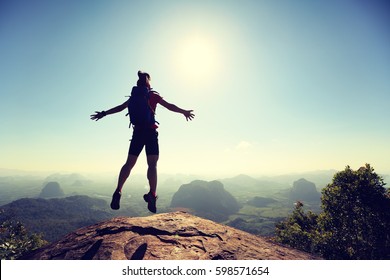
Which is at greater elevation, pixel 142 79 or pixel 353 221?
pixel 142 79

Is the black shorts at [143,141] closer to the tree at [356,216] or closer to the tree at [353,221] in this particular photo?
the tree at [353,221]

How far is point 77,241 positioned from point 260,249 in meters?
4.66

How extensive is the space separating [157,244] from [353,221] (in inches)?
1158

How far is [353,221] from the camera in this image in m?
26.0

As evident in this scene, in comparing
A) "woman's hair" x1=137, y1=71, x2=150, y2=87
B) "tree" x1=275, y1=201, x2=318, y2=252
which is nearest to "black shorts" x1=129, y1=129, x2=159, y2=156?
"woman's hair" x1=137, y1=71, x2=150, y2=87

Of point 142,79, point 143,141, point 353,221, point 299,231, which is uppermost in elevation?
point 142,79

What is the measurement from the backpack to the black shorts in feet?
0.66

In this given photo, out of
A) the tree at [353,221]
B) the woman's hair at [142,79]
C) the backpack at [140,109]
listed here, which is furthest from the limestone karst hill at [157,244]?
the tree at [353,221]

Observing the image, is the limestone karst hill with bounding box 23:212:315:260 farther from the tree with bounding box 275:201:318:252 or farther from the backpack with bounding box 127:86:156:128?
the tree with bounding box 275:201:318:252

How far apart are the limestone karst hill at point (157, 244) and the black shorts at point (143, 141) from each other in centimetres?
212

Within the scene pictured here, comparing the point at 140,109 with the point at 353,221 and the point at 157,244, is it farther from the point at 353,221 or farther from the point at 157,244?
the point at 353,221

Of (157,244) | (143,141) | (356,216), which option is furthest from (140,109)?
(356,216)

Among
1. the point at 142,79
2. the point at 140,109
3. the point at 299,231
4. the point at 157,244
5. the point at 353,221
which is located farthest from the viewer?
the point at 299,231
